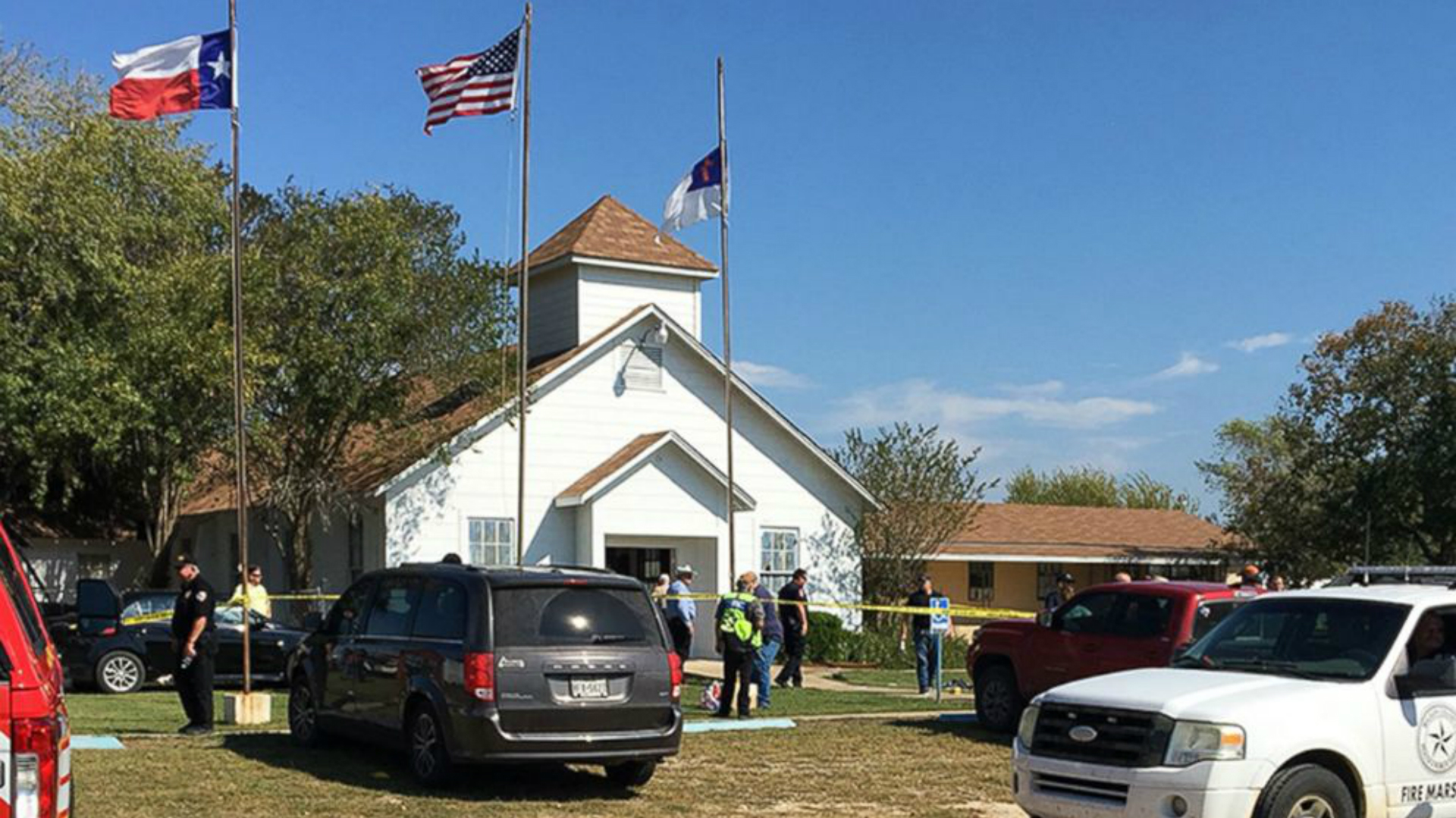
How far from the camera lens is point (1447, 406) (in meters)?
39.9

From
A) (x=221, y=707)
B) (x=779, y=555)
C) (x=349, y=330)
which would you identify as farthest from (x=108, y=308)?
(x=779, y=555)

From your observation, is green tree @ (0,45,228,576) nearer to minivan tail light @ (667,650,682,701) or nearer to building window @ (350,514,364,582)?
building window @ (350,514,364,582)

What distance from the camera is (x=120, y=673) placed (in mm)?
22297

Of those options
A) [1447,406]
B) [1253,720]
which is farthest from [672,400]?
[1253,720]

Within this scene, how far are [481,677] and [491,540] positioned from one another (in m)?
17.5

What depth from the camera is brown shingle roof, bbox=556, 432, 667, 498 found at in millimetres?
29344

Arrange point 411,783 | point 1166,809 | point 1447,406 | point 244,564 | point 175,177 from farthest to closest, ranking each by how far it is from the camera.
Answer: point 1447,406 < point 175,177 < point 244,564 < point 411,783 < point 1166,809

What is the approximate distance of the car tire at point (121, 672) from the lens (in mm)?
22172

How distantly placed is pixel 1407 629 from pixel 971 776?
5006mm

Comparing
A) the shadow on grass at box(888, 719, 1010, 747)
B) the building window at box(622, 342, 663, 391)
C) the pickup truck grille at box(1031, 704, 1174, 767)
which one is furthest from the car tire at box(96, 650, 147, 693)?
the pickup truck grille at box(1031, 704, 1174, 767)

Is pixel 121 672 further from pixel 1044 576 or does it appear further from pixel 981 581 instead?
pixel 1044 576

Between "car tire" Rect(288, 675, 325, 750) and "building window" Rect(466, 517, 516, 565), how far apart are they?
13.7 meters

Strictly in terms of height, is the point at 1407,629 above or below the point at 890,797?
above

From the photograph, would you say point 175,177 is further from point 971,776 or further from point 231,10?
point 971,776
